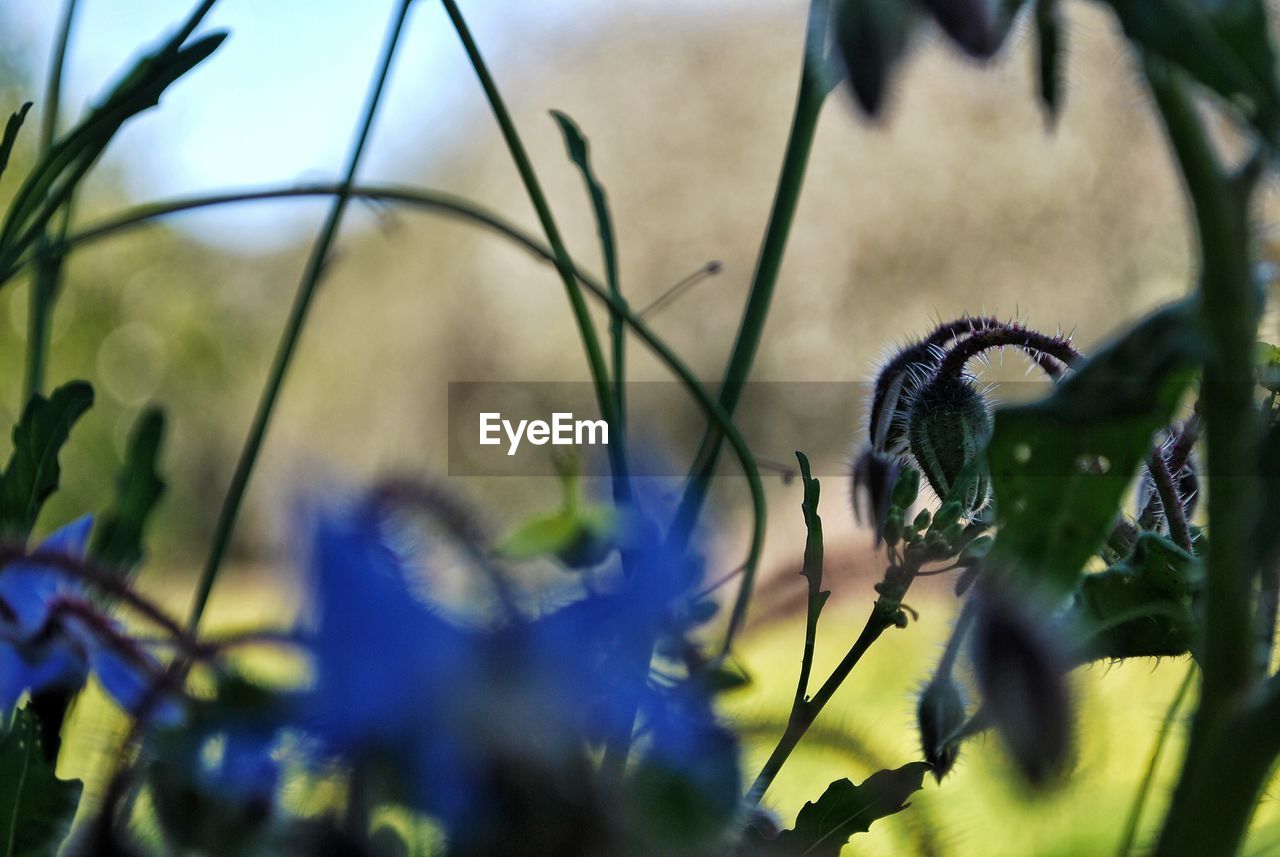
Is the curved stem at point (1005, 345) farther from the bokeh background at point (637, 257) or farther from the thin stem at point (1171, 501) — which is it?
the bokeh background at point (637, 257)

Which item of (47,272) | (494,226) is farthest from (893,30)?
(47,272)

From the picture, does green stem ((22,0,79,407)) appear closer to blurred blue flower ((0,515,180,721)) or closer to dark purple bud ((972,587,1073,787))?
blurred blue flower ((0,515,180,721))

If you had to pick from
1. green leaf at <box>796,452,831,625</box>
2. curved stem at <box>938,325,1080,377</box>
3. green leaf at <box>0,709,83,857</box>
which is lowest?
green leaf at <box>0,709,83,857</box>

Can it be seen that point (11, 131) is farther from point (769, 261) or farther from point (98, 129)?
point (769, 261)

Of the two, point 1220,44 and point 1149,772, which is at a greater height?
point 1220,44

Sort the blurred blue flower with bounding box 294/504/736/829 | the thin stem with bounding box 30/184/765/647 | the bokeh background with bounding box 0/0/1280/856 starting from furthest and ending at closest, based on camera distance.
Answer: the bokeh background with bounding box 0/0/1280/856
the thin stem with bounding box 30/184/765/647
the blurred blue flower with bounding box 294/504/736/829

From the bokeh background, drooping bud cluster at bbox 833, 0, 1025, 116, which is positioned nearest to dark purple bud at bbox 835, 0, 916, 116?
drooping bud cluster at bbox 833, 0, 1025, 116

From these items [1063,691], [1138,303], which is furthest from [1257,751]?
[1138,303]
